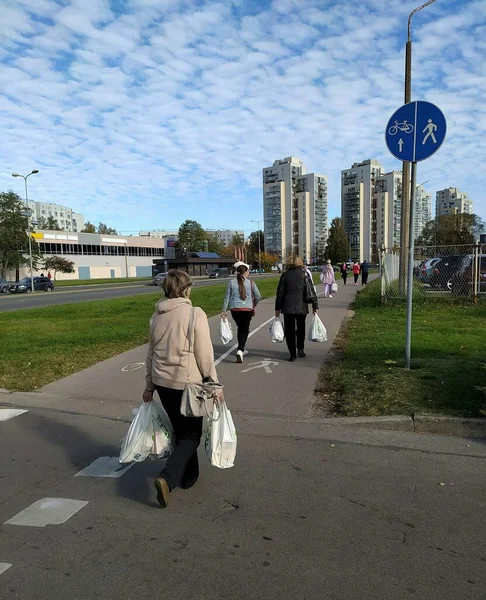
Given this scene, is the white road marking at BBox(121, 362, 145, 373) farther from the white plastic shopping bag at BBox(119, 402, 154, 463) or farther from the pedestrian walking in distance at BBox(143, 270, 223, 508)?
the pedestrian walking in distance at BBox(143, 270, 223, 508)

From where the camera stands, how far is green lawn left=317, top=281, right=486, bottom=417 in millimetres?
5188

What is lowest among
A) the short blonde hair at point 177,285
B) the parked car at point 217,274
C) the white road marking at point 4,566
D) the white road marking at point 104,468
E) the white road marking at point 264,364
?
the parked car at point 217,274

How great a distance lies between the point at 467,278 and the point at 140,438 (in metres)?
15.1

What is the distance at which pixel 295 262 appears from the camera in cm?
795

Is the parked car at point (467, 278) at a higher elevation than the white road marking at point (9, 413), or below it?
higher

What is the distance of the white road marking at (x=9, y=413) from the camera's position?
5461 mm

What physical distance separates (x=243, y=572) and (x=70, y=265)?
252ft

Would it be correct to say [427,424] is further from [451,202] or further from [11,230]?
[451,202]

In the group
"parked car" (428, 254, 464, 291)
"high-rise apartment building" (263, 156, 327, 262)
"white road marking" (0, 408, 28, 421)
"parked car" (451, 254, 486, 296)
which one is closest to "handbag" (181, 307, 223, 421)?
"white road marking" (0, 408, 28, 421)

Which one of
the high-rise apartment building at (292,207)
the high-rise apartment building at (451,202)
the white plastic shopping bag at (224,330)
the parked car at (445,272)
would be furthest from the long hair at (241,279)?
the high-rise apartment building at (292,207)

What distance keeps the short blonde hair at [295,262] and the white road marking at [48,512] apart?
5.42 m

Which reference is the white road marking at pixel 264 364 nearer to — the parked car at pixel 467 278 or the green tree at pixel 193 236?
the parked car at pixel 467 278

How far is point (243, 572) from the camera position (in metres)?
2.56

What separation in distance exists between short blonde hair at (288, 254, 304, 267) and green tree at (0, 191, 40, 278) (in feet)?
198
